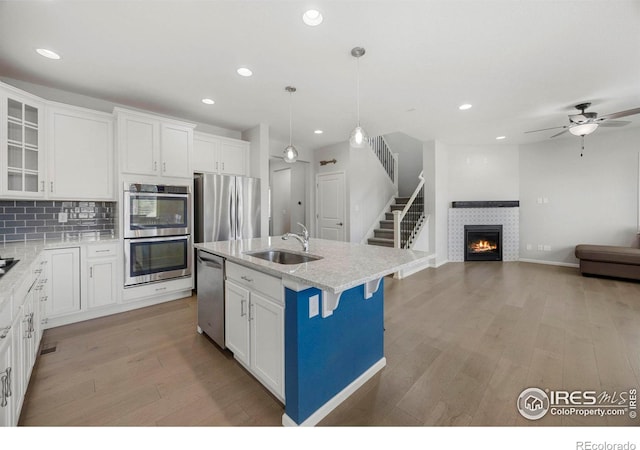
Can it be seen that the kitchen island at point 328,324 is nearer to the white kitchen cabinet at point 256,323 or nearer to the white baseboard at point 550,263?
the white kitchen cabinet at point 256,323

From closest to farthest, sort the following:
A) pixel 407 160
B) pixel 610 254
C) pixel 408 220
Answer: pixel 610 254 → pixel 408 220 → pixel 407 160

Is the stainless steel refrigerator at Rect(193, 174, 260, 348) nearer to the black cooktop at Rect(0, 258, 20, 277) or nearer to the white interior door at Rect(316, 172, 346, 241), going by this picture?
the black cooktop at Rect(0, 258, 20, 277)

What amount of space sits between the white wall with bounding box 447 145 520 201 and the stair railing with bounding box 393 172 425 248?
0.81m

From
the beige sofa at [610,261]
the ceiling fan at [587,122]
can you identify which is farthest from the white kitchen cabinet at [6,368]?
the beige sofa at [610,261]

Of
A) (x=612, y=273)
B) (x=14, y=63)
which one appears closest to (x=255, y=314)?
(x=14, y=63)

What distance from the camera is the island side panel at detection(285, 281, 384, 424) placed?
57.0 inches

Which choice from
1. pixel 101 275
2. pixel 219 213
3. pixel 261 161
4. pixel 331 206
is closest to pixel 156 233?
pixel 101 275

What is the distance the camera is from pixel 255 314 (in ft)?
5.90

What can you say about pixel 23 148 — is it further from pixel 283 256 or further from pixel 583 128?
pixel 583 128

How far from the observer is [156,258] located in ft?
10.8

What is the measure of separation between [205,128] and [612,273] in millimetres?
7278

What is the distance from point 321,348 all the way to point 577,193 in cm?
660

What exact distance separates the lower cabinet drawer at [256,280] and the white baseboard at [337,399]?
2.20 ft
